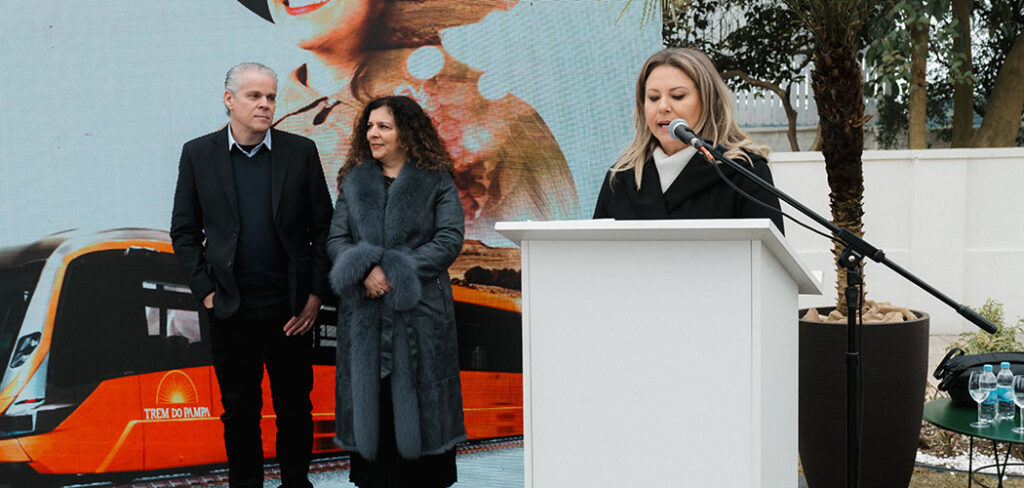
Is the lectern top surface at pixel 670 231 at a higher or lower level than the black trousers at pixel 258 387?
higher

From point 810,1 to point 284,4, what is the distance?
235 centimetres

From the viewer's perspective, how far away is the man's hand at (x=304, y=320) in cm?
340

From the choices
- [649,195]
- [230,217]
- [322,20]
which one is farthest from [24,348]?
[649,195]

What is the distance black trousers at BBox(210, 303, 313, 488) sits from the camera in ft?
11.1

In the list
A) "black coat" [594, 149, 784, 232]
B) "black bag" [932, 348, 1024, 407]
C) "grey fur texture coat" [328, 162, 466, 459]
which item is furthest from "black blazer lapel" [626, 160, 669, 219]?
"black bag" [932, 348, 1024, 407]

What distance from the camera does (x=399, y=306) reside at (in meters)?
3.26

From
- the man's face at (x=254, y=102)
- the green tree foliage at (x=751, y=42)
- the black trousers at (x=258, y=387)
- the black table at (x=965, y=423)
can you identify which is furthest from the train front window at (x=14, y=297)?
the green tree foliage at (x=751, y=42)

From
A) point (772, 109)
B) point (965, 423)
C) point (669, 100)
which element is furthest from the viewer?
point (772, 109)

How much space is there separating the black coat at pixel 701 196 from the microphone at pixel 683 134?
0.29 metres

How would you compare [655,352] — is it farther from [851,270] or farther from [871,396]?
[871,396]

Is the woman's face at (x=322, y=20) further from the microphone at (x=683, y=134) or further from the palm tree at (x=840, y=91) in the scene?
the microphone at (x=683, y=134)

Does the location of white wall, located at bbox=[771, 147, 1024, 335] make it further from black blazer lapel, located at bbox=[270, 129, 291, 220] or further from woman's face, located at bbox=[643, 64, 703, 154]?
woman's face, located at bbox=[643, 64, 703, 154]

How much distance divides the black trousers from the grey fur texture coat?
0.69 feet

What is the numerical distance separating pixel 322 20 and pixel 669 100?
6.86 feet
